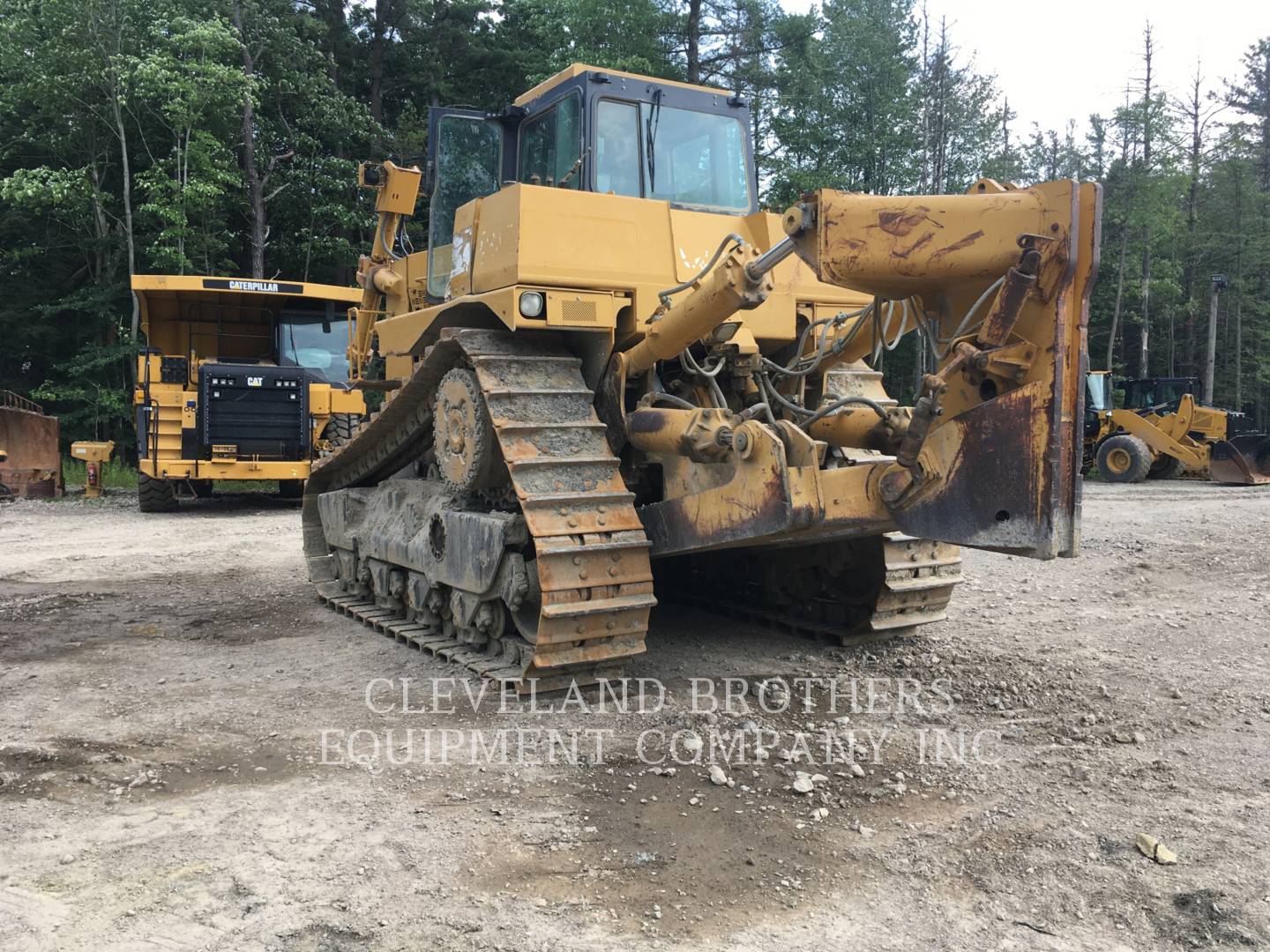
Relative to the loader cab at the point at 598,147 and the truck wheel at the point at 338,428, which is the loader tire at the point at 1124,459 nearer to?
the truck wheel at the point at 338,428

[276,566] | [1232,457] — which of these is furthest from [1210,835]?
[1232,457]

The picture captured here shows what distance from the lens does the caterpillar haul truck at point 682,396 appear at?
12.6ft

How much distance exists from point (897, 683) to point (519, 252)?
2.86m

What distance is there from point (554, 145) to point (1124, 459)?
1526cm

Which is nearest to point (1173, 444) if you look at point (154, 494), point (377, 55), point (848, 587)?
point (848, 587)

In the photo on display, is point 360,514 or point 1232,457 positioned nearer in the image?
point 360,514

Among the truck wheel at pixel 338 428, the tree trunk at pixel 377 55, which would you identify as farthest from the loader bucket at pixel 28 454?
the tree trunk at pixel 377 55

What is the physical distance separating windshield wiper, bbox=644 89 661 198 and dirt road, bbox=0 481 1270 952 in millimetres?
2691

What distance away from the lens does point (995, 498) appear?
385 cm

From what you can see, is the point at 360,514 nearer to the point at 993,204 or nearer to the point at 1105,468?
the point at 993,204

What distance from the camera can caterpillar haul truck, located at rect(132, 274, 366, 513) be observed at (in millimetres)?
13016

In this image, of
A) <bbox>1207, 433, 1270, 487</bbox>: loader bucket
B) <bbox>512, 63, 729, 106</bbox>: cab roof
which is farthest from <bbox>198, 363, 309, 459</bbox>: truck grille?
<bbox>1207, 433, 1270, 487</bbox>: loader bucket

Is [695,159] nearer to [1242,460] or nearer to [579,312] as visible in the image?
[579,312]

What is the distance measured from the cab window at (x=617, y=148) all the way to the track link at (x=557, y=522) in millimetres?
1094
